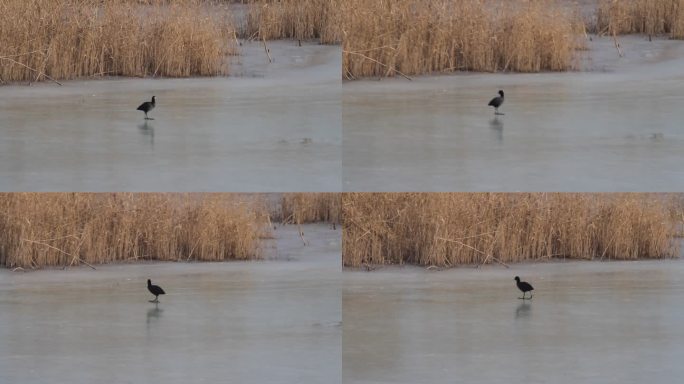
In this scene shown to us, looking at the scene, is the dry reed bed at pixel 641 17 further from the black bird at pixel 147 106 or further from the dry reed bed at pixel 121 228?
the black bird at pixel 147 106

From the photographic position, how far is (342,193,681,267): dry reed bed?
39.0 feet

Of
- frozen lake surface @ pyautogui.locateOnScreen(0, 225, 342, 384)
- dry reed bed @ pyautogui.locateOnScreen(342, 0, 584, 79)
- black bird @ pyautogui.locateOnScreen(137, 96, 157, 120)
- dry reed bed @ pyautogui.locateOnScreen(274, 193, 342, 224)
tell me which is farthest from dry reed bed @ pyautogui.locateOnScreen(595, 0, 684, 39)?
black bird @ pyautogui.locateOnScreen(137, 96, 157, 120)

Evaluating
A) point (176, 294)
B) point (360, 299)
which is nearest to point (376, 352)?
point (360, 299)

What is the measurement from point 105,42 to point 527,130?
3615 millimetres

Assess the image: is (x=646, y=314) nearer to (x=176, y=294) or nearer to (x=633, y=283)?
(x=633, y=283)

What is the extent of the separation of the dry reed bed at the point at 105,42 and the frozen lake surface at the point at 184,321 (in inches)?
68.7

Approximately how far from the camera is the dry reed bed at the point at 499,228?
11.9 metres

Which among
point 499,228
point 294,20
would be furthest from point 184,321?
point 294,20

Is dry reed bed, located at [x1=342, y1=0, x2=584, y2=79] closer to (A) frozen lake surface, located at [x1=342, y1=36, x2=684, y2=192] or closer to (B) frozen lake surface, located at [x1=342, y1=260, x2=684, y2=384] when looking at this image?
(A) frozen lake surface, located at [x1=342, y1=36, x2=684, y2=192]

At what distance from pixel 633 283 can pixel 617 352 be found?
163 cm

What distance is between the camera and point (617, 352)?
10.1 meters

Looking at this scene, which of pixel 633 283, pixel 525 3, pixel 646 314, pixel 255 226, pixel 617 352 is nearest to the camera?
pixel 617 352

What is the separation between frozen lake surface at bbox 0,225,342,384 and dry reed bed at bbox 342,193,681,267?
0.45m

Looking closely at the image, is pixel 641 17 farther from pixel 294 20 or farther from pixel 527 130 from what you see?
pixel 294 20
